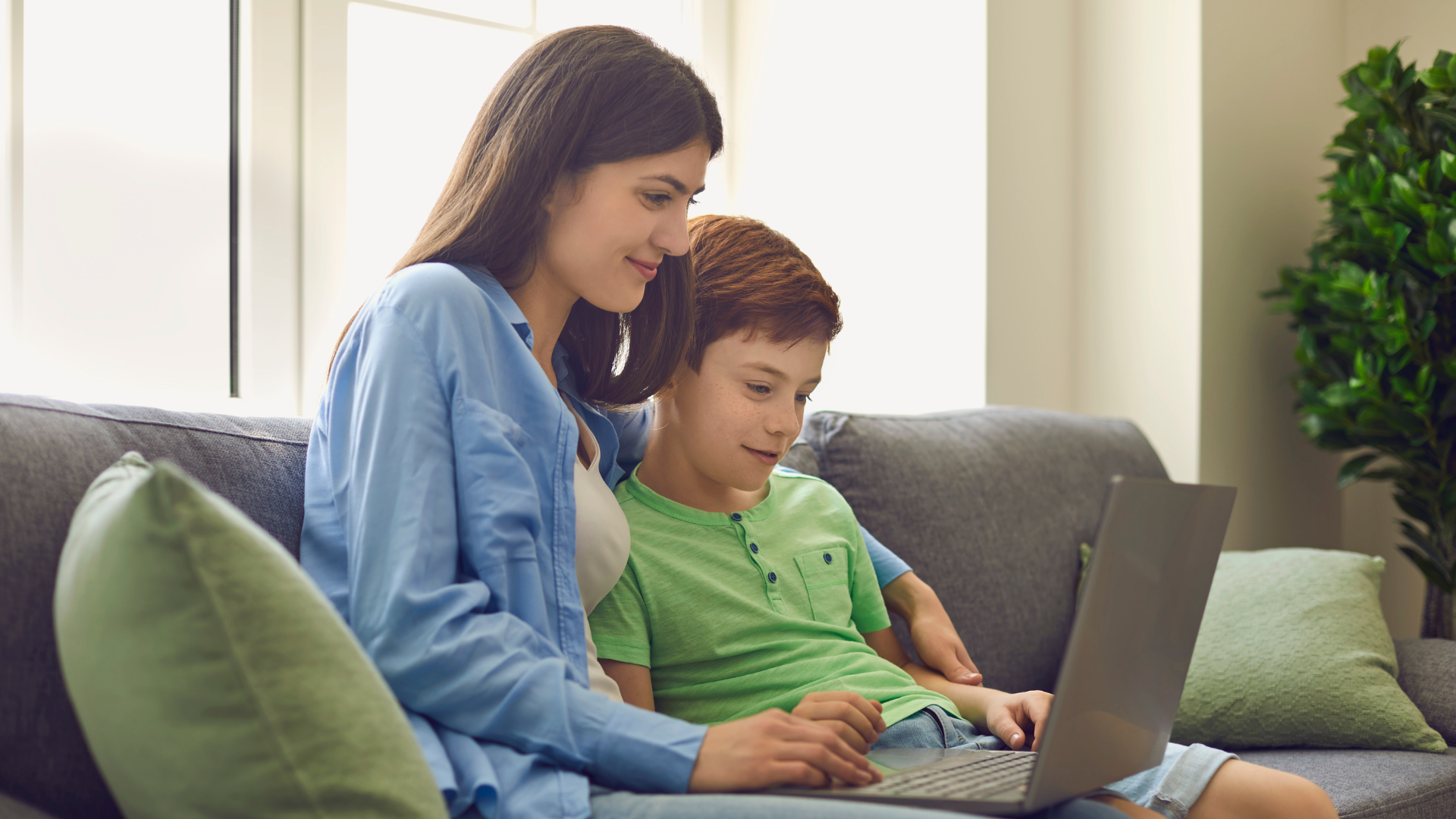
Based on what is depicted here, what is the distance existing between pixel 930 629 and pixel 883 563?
0.12 metres

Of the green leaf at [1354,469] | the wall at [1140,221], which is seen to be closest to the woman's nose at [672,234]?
the wall at [1140,221]

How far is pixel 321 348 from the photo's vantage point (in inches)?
74.3

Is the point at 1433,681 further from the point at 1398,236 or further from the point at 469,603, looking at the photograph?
the point at 469,603

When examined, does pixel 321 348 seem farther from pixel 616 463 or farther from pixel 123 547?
pixel 123 547

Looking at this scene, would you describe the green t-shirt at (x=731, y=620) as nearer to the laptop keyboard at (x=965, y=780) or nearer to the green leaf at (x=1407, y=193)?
the laptop keyboard at (x=965, y=780)

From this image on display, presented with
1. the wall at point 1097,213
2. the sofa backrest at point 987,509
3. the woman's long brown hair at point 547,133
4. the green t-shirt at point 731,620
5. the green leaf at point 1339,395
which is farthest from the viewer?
the wall at point 1097,213

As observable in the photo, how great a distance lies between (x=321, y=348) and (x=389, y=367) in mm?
1123

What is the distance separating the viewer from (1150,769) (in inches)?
41.2

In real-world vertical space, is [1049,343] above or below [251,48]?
below

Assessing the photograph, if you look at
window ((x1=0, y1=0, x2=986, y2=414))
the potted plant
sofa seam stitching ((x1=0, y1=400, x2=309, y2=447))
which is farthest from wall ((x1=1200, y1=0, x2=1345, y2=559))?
sofa seam stitching ((x1=0, y1=400, x2=309, y2=447))

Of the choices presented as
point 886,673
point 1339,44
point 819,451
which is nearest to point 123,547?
point 886,673

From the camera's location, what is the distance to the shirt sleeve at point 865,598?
52.3 inches

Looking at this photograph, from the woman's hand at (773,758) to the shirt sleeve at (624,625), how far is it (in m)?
0.27

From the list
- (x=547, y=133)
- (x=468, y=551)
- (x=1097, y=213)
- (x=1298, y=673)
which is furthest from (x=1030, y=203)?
(x=468, y=551)
